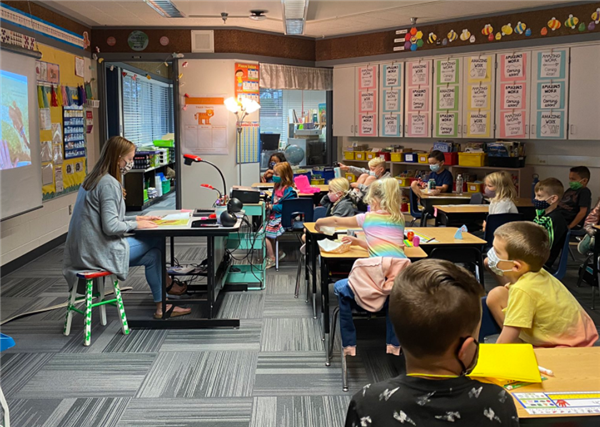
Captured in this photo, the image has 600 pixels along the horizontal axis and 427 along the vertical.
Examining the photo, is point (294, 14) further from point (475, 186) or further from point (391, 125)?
point (475, 186)

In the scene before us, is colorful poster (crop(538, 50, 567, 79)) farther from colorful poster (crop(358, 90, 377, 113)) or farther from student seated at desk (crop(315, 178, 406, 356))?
student seated at desk (crop(315, 178, 406, 356))

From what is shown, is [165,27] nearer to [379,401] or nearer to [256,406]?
[256,406]

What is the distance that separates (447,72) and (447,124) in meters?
0.72

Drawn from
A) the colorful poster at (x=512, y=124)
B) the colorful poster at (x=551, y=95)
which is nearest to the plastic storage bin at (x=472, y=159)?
the colorful poster at (x=512, y=124)

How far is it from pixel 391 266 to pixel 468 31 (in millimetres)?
5924

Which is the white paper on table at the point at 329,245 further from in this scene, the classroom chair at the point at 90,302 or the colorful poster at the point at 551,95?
the colorful poster at the point at 551,95

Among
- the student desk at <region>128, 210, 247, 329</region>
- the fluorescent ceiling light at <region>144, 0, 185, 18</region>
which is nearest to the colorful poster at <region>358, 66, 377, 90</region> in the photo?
the fluorescent ceiling light at <region>144, 0, 185, 18</region>

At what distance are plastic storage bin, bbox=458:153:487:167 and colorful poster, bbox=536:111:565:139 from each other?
30.2 inches

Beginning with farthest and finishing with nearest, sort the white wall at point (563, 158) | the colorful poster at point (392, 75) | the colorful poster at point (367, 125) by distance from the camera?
the colorful poster at point (367, 125) < the colorful poster at point (392, 75) < the white wall at point (563, 158)

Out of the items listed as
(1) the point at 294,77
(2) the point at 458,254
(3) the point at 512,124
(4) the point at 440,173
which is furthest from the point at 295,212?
(1) the point at 294,77

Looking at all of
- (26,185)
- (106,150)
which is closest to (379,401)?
(106,150)

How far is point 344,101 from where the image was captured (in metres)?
9.82

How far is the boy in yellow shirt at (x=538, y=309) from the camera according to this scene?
231 cm

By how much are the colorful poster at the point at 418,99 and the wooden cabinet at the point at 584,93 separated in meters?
2.06
